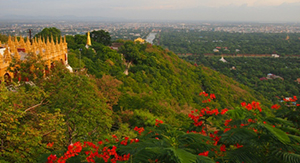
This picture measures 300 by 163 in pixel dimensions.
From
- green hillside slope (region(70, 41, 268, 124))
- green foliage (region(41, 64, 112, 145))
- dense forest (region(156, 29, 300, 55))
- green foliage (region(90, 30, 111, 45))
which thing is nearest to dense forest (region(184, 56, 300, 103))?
green hillside slope (region(70, 41, 268, 124))

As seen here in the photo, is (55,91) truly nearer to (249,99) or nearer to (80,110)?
(80,110)

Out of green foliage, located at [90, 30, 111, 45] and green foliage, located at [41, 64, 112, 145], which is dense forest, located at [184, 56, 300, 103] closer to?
green foliage, located at [90, 30, 111, 45]

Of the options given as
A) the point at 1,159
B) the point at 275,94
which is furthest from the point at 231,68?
the point at 1,159

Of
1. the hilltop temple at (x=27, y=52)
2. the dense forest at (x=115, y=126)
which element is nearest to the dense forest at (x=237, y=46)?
the dense forest at (x=115, y=126)

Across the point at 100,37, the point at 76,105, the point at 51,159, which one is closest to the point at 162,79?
the point at 100,37

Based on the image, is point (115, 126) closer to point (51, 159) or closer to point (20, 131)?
point (20, 131)

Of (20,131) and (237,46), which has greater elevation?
(20,131)

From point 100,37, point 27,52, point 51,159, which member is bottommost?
point 51,159
